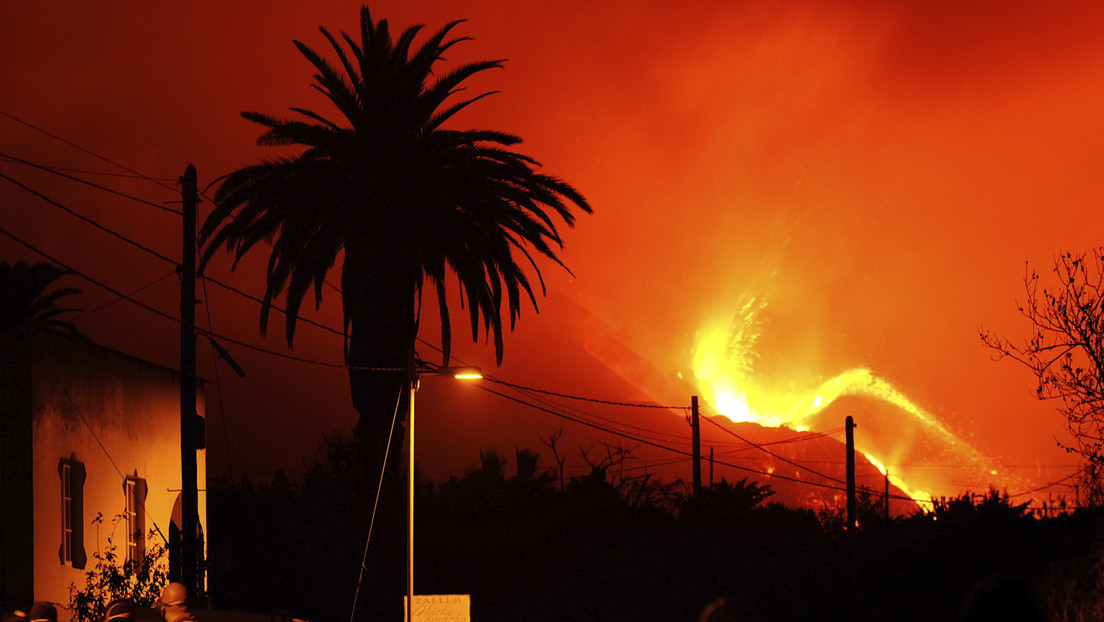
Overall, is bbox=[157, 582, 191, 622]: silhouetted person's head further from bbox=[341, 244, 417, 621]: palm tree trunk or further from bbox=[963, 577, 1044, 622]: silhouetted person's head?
bbox=[341, 244, 417, 621]: palm tree trunk

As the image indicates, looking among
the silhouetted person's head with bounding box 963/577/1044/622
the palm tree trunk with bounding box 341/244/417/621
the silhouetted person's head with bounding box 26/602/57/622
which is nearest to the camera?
the silhouetted person's head with bounding box 963/577/1044/622

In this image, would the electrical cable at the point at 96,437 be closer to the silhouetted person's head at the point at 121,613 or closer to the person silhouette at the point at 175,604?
the silhouetted person's head at the point at 121,613

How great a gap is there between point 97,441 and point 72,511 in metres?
1.66

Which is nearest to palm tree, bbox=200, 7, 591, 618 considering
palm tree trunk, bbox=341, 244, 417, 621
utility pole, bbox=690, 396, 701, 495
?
palm tree trunk, bbox=341, 244, 417, 621

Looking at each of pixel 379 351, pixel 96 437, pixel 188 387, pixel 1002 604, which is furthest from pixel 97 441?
pixel 1002 604

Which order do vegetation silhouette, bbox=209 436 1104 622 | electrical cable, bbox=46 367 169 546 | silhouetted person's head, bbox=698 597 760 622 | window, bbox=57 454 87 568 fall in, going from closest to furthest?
silhouetted person's head, bbox=698 597 760 622
electrical cable, bbox=46 367 169 546
window, bbox=57 454 87 568
vegetation silhouette, bbox=209 436 1104 622

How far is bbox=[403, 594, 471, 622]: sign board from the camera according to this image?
793 inches

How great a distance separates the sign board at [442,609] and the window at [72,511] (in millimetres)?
5975

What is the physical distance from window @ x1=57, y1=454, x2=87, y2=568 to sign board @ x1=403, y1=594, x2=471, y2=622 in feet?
19.6

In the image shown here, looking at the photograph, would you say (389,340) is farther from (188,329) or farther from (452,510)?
(452,510)

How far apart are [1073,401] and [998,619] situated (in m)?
23.7

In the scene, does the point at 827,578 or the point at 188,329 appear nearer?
the point at 188,329

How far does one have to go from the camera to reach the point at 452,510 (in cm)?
4653

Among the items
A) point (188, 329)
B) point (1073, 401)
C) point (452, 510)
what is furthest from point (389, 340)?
point (452, 510)
